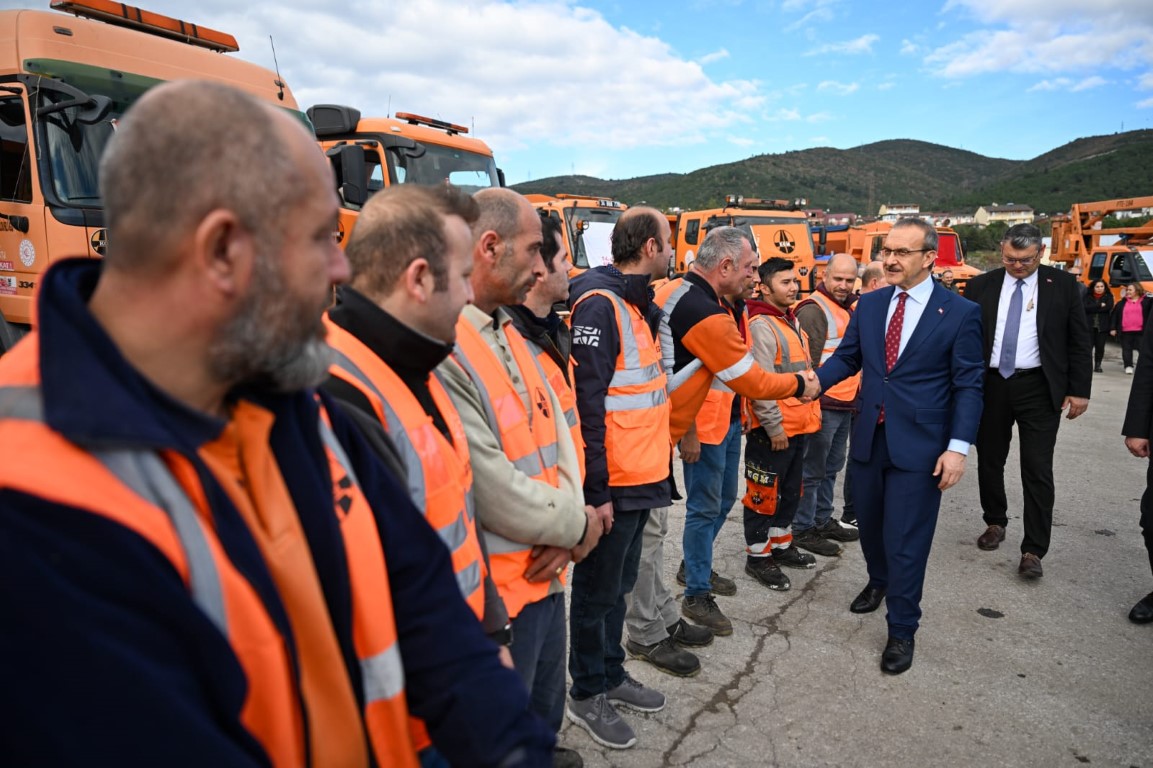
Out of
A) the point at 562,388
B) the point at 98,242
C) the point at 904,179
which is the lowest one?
the point at 562,388

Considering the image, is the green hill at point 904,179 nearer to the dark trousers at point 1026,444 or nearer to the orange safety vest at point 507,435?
the dark trousers at point 1026,444

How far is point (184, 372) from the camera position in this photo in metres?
0.86

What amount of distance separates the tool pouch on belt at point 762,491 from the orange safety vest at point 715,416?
607 millimetres

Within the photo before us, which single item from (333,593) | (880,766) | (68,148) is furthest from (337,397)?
(68,148)

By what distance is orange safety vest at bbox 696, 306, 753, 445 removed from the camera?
12.8 feet

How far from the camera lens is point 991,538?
5055mm

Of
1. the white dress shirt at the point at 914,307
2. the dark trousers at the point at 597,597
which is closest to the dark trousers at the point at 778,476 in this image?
the white dress shirt at the point at 914,307

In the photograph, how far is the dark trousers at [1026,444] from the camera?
4.63 m

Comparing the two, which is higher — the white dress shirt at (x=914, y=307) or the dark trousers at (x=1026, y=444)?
the white dress shirt at (x=914, y=307)

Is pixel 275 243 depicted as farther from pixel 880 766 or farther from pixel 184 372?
pixel 880 766

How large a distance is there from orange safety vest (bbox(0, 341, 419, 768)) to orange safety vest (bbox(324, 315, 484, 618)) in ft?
1.33

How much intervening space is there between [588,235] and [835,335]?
8724 mm

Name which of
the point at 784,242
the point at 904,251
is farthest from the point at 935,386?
the point at 784,242

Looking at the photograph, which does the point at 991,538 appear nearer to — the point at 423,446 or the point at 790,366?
the point at 790,366
